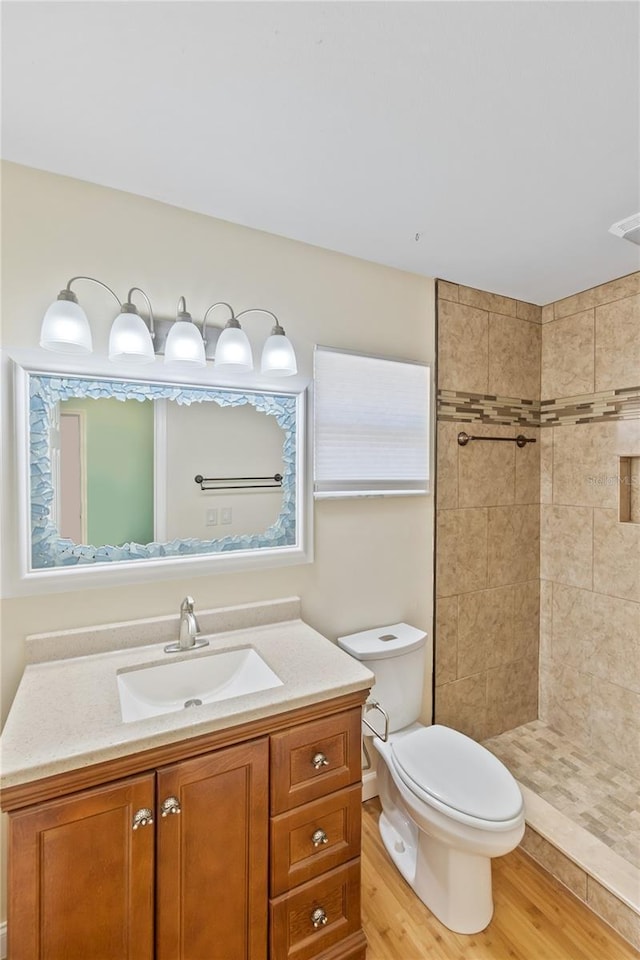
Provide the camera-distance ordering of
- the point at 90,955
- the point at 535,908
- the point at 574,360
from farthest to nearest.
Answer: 1. the point at 574,360
2. the point at 535,908
3. the point at 90,955

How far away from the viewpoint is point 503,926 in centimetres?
147

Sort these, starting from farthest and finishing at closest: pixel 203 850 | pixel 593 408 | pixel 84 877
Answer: pixel 593 408
pixel 203 850
pixel 84 877

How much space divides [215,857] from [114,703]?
0.46 metres

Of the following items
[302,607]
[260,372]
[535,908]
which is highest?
[260,372]

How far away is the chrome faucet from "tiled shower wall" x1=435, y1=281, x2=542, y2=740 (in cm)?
118

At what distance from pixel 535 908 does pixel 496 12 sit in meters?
2.57

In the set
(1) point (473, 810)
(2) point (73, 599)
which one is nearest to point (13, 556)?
(2) point (73, 599)

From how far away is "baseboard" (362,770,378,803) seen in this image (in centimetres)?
195

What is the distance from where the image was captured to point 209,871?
109 cm

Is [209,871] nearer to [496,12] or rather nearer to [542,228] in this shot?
[496,12]

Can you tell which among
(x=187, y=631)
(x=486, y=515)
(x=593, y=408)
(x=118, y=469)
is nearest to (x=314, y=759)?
(x=187, y=631)

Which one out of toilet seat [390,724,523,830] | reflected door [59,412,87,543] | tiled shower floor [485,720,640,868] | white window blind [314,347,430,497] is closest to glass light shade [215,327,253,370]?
white window blind [314,347,430,497]

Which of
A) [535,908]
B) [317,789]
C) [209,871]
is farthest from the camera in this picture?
[535,908]

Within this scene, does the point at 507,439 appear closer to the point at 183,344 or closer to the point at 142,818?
the point at 183,344
